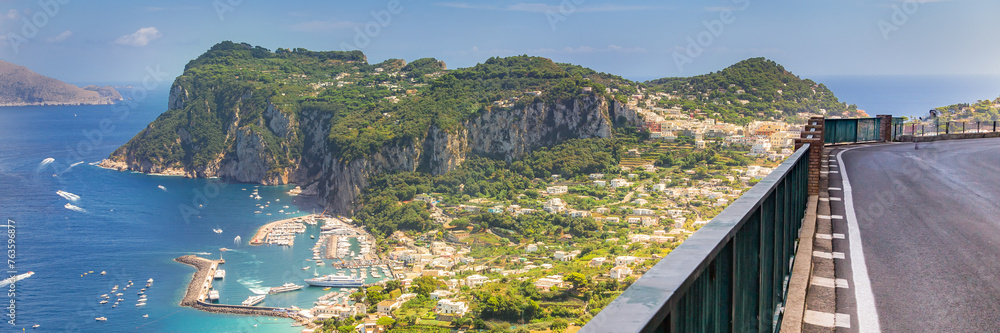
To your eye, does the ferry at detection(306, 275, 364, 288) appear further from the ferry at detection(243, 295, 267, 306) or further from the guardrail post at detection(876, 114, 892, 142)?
the guardrail post at detection(876, 114, 892, 142)

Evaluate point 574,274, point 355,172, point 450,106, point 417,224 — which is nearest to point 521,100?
point 450,106

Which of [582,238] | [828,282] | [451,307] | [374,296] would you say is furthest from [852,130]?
[582,238]

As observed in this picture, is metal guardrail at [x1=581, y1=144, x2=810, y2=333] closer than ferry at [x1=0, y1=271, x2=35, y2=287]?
Yes

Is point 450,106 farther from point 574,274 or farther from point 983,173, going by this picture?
point 983,173

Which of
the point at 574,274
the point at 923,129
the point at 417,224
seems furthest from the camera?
the point at 417,224

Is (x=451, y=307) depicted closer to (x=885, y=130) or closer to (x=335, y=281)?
(x=335, y=281)

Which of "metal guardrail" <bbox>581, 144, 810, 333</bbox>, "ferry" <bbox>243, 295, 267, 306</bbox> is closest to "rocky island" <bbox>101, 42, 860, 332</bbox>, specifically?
"ferry" <bbox>243, 295, 267, 306</bbox>
